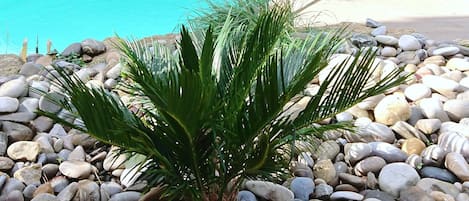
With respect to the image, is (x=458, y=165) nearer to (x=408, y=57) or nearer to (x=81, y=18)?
(x=408, y=57)

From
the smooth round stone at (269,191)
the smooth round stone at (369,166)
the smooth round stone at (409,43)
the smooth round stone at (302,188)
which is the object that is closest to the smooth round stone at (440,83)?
the smooth round stone at (409,43)

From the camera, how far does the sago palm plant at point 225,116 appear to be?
5.03ft

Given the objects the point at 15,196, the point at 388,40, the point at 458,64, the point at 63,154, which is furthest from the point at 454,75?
the point at 15,196

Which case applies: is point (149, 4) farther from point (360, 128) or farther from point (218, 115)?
point (218, 115)

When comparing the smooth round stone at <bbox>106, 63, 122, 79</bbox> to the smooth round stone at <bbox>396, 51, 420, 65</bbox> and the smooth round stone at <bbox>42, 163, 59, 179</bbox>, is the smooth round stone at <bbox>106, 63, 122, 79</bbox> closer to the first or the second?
the smooth round stone at <bbox>42, 163, 59, 179</bbox>

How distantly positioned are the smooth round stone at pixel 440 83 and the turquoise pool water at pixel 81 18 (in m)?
3.26

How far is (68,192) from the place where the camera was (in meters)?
2.12

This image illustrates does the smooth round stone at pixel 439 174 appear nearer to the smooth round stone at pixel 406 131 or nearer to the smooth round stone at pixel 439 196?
the smooth round stone at pixel 439 196

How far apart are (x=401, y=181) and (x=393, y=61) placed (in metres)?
1.41

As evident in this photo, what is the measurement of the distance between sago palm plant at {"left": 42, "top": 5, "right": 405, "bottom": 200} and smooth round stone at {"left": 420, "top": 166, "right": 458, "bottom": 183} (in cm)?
78

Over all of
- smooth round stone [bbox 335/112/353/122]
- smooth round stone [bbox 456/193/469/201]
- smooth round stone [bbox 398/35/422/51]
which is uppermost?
smooth round stone [bbox 398/35/422/51]

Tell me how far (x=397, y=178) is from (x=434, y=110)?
0.67 metres

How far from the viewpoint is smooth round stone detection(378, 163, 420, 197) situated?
7.20 ft

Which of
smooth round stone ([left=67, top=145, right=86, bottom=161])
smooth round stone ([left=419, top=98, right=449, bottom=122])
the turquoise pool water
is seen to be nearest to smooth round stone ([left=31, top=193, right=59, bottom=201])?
smooth round stone ([left=67, top=145, right=86, bottom=161])
